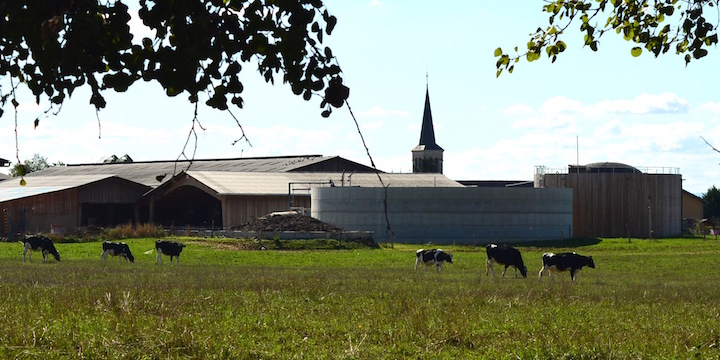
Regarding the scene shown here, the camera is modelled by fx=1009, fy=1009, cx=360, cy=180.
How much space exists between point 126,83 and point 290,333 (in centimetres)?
702

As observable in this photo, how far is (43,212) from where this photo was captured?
67.3 meters

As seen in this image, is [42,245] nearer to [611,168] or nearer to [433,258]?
[433,258]

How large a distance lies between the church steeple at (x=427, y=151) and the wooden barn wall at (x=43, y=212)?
87336mm

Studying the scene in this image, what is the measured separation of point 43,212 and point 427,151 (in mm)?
91712

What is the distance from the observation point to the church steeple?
152250 mm

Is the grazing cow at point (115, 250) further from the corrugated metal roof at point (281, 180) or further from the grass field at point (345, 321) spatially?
the corrugated metal roof at point (281, 180)

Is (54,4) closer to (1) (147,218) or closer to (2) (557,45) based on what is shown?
(2) (557,45)

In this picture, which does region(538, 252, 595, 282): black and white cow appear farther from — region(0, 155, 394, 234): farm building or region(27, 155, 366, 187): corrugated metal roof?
region(27, 155, 366, 187): corrugated metal roof

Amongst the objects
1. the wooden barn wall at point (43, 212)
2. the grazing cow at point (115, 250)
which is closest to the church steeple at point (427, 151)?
the wooden barn wall at point (43, 212)

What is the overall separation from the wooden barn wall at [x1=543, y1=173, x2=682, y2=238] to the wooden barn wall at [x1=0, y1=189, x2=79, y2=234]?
122 ft

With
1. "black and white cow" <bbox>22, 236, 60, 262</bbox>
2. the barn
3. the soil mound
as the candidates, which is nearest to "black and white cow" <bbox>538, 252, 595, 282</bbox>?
"black and white cow" <bbox>22, 236, 60, 262</bbox>

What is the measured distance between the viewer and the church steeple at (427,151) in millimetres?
152250

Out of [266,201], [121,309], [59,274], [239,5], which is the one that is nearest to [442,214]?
[266,201]

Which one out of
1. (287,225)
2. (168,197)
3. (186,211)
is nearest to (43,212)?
(168,197)
